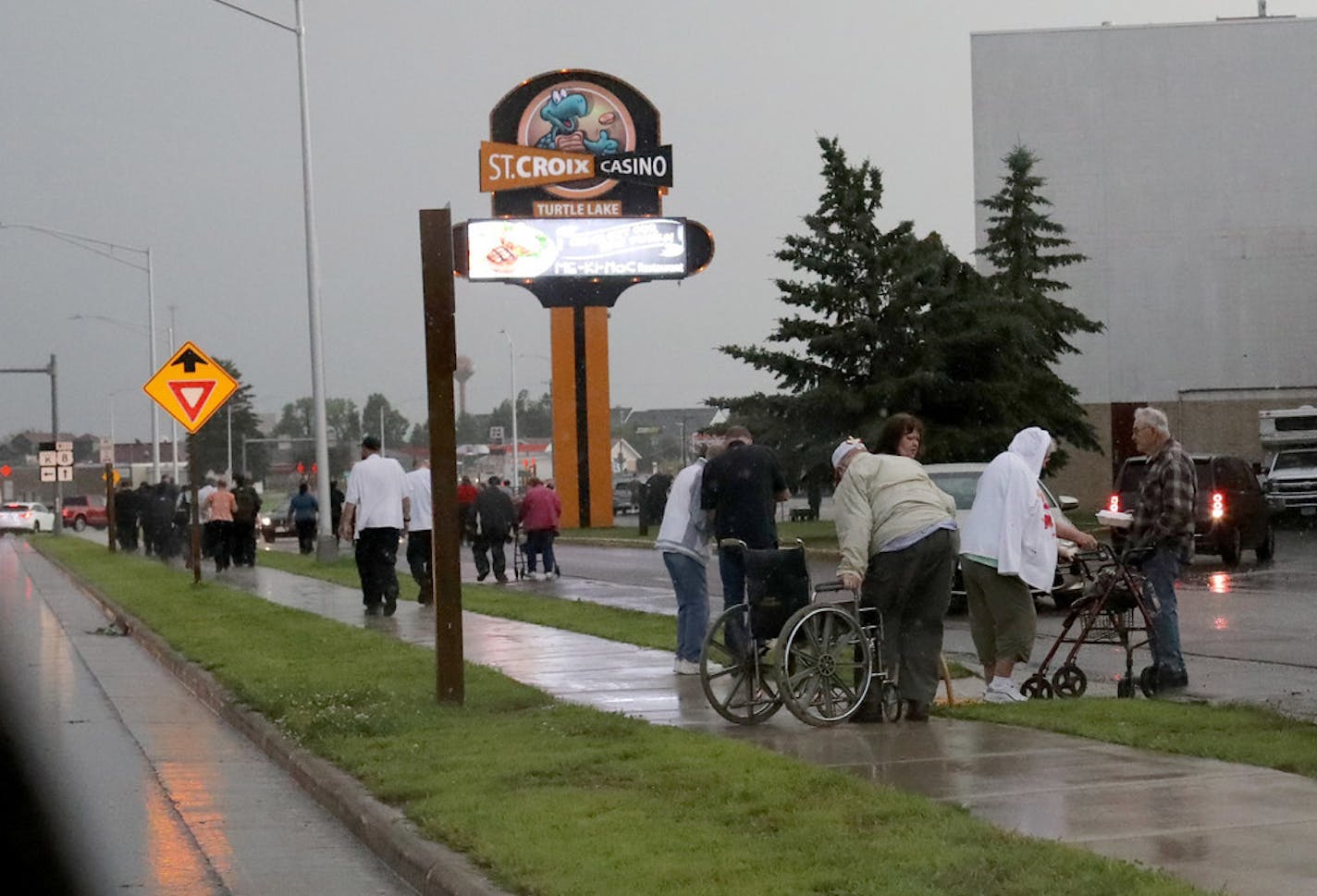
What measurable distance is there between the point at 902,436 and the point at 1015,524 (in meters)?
1.00

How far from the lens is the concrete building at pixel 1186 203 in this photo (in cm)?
5969

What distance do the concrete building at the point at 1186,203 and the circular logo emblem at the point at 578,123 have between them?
39.8 feet

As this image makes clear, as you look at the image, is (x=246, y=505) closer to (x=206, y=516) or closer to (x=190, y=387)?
(x=206, y=516)

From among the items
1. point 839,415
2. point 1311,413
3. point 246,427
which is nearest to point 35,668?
point 839,415

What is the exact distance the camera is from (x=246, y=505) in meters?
36.3

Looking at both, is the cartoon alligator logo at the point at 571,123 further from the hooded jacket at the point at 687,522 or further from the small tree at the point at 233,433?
the small tree at the point at 233,433

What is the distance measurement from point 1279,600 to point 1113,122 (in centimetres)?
4180

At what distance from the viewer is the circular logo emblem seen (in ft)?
193

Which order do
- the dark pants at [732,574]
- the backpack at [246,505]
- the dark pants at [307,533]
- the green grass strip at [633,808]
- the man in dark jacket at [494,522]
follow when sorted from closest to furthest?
the green grass strip at [633,808] → the dark pants at [732,574] → the man in dark jacket at [494,522] → the backpack at [246,505] → the dark pants at [307,533]

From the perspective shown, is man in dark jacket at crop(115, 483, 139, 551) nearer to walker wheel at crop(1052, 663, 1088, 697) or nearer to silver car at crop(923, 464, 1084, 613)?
silver car at crop(923, 464, 1084, 613)

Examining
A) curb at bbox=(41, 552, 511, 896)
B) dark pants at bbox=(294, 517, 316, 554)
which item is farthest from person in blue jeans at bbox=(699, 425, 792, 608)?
dark pants at bbox=(294, 517, 316, 554)

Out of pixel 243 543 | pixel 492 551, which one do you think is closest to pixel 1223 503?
pixel 492 551

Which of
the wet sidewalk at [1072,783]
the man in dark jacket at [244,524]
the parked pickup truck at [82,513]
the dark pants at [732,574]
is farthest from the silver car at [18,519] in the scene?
the wet sidewalk at [1072,783]

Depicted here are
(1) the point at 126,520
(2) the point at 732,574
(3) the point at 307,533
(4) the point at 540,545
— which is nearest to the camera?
(2) the point at 732,574
